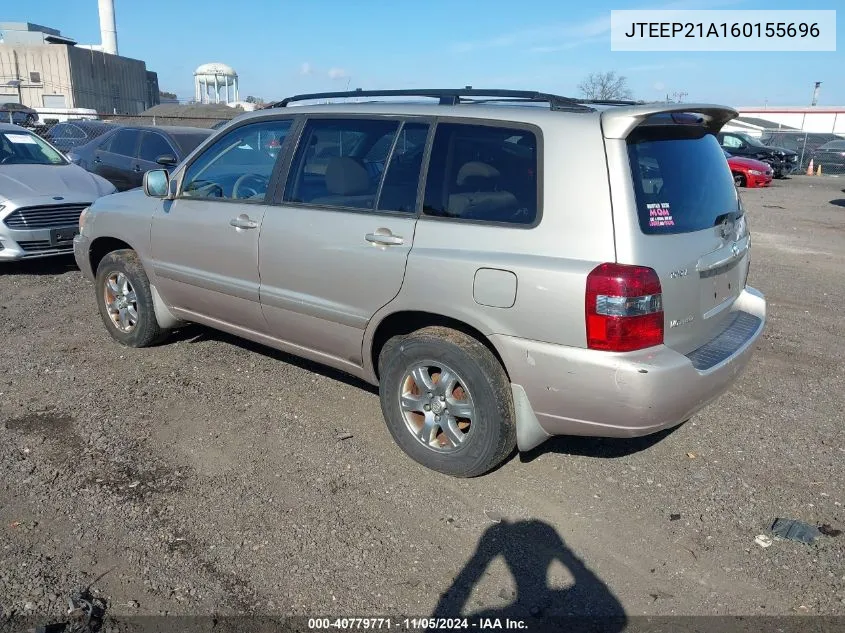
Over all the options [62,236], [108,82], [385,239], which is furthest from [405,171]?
[108,82]

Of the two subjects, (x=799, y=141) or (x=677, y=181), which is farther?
(x=799, y=141)

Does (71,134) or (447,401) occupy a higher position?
(71,134)

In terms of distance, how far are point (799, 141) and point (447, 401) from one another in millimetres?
32371

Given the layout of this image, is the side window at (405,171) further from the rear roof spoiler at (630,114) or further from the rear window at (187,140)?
the rear window at (187,140)

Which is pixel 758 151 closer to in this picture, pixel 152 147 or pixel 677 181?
pixel 152 147

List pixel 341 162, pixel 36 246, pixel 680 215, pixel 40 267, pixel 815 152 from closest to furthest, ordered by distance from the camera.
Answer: pixel 680 215 < pixel 341 162 < pixel 36 246 < pixel 40 267 < pixel 815 152

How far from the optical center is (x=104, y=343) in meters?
5.66

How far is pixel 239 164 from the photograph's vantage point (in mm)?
4707

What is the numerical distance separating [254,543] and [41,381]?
2675mm

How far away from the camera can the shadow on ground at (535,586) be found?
2.70 metres

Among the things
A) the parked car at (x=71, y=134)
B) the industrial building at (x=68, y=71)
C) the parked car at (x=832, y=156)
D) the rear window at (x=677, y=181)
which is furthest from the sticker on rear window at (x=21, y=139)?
the industrial building at (x=68, y=71)

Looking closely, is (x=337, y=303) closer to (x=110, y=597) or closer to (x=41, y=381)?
(x=110, y=597)

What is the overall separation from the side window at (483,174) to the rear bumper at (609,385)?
2.08ft

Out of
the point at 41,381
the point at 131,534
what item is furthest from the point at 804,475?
the point at 41,381
